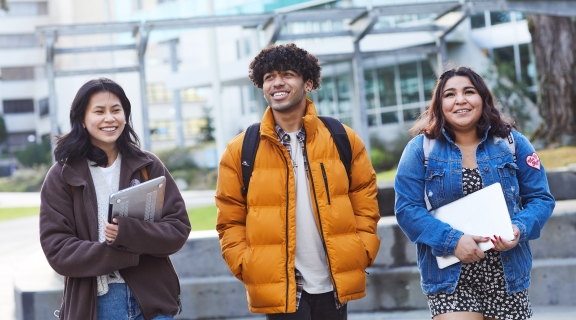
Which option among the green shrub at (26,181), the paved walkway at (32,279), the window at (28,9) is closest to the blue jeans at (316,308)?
the paved walkway at (32,279)

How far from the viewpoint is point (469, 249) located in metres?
3.58

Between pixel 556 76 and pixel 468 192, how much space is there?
583 inches

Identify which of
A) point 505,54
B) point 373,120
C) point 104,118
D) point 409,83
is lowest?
point 104,118

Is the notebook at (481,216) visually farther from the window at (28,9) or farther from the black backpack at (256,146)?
the window at (28,9)

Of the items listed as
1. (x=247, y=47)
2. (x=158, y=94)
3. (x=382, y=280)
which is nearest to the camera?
(x=382, y=280)

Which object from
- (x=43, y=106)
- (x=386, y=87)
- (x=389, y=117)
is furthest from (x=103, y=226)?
(x=43, y=106)

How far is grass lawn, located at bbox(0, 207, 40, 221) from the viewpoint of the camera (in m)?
22.3

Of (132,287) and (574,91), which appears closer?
(132,287)

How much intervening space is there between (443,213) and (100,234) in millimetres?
1718

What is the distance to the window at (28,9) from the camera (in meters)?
77.2

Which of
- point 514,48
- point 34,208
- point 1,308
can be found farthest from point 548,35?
point 34,208

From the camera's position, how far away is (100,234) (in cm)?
358

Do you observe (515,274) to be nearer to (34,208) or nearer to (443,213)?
(443,213)

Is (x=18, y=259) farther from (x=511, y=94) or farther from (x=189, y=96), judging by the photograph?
(x=189, y=96)
